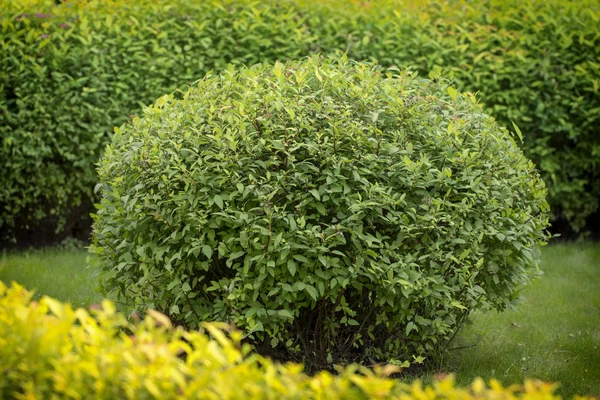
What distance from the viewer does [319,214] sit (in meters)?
3.70

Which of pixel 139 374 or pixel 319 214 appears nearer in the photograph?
pixel 139 374

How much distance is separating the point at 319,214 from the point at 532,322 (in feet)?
8.30

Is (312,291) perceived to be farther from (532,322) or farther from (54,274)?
(54,274)

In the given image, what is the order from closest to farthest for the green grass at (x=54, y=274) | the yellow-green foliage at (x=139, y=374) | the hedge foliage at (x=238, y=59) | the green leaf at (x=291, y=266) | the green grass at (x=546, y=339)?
1. the yellow-green foliage at (x=139, y=374)
2. the green leaf at (x=291, y=266)
3. the green grass at (x=546, y=339)
4. the green grass at (x=54, y=274)
5. the hedge foliage at (x=238, y=59)

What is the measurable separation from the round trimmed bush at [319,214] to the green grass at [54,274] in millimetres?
1540

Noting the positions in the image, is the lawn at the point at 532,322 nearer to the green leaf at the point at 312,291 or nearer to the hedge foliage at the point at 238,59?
the hedge foliage at the point at 238,59

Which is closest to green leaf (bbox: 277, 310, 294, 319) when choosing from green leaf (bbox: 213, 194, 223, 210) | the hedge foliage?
green leaf (bbox: 213, 194, 223, 210)

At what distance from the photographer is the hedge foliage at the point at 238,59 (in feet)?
22.0

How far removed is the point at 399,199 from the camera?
3.69m

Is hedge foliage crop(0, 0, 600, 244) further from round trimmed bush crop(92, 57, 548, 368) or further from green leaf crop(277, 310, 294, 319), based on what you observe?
green leaf crop(277, 310, 294, 319)

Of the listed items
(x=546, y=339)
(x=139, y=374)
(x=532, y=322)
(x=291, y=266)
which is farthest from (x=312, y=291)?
(x=532, y=322)

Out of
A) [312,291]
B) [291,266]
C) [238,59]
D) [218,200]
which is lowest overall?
[312,291]

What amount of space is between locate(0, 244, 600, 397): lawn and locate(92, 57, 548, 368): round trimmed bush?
59cm

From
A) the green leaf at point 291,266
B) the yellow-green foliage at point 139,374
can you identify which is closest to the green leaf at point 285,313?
the green leaf at point 291,266
